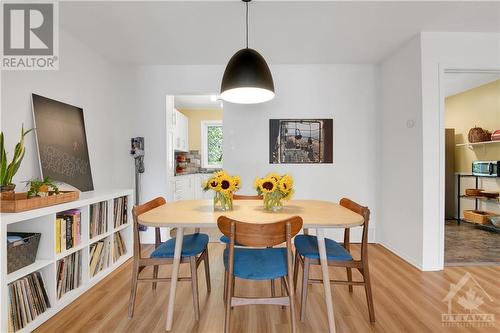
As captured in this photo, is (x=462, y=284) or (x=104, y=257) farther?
(x=104, y=257)

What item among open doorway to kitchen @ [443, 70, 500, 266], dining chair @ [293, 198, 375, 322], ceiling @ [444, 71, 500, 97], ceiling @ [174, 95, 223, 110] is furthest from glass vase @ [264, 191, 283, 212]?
ceiling @ [444, 71, 500, 97]

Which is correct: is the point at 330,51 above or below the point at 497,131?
above

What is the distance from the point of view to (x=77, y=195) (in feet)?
7.39

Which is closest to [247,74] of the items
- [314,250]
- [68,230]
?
[314,250]

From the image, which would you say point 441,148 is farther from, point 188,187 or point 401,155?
point 188,187

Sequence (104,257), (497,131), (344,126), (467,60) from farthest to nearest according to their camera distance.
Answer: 1. (497,131)
2. (344,126)
3. (467,60)
4. (104,257)

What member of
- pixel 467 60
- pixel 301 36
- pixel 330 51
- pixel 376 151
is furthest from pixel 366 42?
pixel 376 151

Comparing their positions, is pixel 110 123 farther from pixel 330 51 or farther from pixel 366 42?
pixel 366 42

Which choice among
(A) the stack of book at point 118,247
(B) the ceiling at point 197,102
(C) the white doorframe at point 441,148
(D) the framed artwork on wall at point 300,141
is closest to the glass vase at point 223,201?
(A) the stack of book at point 118,247

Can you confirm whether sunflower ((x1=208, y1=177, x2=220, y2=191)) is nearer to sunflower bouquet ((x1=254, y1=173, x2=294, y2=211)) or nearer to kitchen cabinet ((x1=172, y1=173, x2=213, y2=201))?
sunflower bouquet ((x1=254, y1=173, x2=294, y2=211))

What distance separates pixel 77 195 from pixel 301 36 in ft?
8.69

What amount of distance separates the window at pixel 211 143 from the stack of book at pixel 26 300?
15.1 feet

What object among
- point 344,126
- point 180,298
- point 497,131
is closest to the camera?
point 180,298

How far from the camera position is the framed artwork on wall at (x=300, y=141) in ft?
11.8
